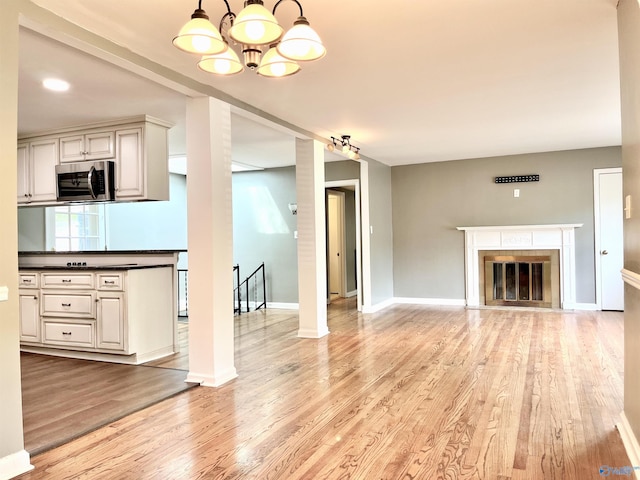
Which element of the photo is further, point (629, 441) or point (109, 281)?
point (109, 281)

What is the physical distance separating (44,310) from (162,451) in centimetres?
290

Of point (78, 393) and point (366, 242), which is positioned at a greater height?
point (366, 242)

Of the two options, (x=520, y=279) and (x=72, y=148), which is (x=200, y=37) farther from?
(x=520, y=279)

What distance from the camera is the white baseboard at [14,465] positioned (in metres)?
2.15

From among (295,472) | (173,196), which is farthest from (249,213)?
(295,472)

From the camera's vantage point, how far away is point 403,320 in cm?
625

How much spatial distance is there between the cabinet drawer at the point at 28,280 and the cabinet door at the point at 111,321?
0.82m

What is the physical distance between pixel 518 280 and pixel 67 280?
604 cm

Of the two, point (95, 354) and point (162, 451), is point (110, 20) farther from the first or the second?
point (95, 354)

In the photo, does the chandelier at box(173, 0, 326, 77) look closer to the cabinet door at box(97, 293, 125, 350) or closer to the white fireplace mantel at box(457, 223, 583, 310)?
the cabinet door at box(97, 293, 125, 350)

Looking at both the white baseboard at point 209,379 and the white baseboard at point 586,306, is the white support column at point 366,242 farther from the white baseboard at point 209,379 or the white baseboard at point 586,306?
the white baseboard at point 209,379

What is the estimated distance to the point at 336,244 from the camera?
28.5 ft


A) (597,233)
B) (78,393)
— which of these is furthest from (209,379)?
(597,233)

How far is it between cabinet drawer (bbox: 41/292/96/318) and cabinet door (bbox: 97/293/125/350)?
0.11 metres
